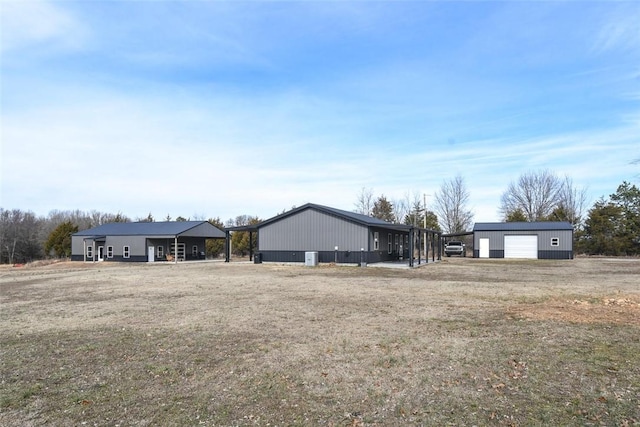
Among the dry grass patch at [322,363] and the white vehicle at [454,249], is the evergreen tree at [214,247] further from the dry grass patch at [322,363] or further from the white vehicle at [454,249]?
the dry grass patch at [322,363]

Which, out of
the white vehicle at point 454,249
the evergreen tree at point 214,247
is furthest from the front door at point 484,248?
the evergreen tree at point 214,247

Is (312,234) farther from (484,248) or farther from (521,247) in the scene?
(521,247)

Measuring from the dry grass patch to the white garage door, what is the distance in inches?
1201

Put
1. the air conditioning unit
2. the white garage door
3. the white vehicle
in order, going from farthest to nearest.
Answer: the white vehicle < the white garage door < the air conditioning unit

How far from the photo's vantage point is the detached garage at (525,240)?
3841 centimetres

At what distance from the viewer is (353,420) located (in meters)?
4.27

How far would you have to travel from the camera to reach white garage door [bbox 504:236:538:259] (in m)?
39.5

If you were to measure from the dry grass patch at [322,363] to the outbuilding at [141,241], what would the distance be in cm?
2941

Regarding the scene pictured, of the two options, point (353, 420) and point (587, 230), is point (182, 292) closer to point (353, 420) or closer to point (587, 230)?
point (353, 420)

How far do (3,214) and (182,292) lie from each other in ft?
207

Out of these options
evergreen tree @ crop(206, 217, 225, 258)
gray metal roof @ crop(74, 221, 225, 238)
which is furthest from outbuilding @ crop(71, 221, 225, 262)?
evergreen tree @ crop(206, 217, 225, 258)

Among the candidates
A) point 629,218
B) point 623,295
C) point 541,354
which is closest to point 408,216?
point 629,218

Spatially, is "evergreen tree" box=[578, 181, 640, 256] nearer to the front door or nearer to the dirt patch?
the front door

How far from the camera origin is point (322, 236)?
98.8 ft
